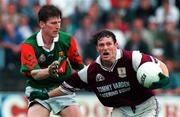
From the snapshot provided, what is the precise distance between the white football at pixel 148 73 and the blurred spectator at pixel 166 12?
299 inches

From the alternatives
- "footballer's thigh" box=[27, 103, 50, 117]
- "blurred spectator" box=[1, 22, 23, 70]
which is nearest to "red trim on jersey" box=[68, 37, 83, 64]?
"footballer's thigh" box=[27, 103, 50, 117]

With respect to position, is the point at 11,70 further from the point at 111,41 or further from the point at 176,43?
the point at 111,41

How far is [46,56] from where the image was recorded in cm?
909

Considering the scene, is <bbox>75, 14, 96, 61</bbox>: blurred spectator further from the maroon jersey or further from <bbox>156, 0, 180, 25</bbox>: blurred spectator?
the maroon jersey

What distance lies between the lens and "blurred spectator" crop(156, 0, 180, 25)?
15.7m

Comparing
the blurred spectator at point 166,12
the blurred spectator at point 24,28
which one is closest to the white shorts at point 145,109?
the blurred spectator at point 24,28

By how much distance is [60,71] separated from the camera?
9055 mm

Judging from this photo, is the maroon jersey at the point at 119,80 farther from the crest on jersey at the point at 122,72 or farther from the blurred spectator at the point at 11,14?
the blurred spectator at the point at 11,14

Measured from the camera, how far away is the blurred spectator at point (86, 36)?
14586mm

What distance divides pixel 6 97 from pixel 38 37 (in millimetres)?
4615

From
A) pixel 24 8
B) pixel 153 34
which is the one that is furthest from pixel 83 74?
pixel 24 8

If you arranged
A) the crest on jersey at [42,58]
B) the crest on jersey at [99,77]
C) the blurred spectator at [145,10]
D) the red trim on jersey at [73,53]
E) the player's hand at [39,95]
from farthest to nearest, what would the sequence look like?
1. the blurred spectator at [145,10]
2. the red trim on jersey at [73,53]
3. the crest on jersey at [42,58]
4. the player's hand at [39,95]
5. the crest on jersey at [99,77]

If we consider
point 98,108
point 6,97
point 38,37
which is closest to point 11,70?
point 6,97

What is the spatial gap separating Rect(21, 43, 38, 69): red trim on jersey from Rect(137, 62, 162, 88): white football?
1459 mm
